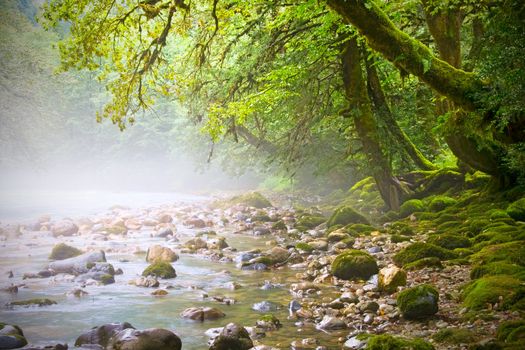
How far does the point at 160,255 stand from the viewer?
11320 mm

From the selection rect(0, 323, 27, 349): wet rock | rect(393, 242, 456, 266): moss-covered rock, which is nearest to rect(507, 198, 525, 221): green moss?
rect(393, 242, 456, 266): moss-covered rock

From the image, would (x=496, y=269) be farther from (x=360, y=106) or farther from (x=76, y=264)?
(x=76, y=264)

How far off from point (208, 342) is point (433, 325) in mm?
2558

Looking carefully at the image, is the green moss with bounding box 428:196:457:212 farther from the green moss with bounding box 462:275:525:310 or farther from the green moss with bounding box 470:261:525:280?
the green moss with bounding box 462:275:525:310

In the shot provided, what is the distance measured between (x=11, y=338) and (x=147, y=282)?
3.39 meters

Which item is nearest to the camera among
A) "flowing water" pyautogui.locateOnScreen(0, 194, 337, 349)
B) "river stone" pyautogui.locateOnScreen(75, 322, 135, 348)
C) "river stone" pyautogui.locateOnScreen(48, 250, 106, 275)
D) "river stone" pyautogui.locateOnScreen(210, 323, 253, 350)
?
"river stone" pyautogui.locateOnScreen(210, 323, 253, 350)

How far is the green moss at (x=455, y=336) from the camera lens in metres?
4.56

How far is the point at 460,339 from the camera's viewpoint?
15.1 ft

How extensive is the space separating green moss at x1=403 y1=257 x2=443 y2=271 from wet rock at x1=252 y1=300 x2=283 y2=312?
2.36m

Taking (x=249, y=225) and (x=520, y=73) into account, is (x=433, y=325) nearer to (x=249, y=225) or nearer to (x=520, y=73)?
(x=520, y=73)

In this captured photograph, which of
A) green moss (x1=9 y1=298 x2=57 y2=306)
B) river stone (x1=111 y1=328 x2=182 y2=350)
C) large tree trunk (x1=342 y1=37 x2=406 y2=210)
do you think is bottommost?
river stone (x1=111 y1=328 x2=182 y2=350)

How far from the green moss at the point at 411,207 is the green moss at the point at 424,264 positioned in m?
6.20

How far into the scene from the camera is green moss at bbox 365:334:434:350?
4.36 meters

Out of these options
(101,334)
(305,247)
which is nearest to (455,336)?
(101,334)
